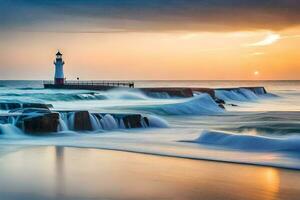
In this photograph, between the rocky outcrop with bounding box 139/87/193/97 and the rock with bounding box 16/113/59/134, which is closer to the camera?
the rock with bounding box 16/113/59/134

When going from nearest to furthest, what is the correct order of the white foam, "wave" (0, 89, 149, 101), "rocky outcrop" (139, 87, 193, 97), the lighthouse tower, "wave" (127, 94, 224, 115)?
the white foam → "wave" (127, 94, 224, 115) → "wave" (0, 89, 149, 101) → "rocky outcrop" (139, 87, 193, 97) → the lighthouse tower

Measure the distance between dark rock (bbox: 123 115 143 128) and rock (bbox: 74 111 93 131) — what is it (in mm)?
1201

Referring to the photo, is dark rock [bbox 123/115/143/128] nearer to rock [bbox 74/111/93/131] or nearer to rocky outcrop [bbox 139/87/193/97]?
rock [bbox 74/111/93/131]

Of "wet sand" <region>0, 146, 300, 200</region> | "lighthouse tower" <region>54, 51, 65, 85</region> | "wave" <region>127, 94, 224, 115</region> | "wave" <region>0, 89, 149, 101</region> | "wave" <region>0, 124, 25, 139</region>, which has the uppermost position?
"lighthouse tower" <region>54, 51, 65, 85</region>

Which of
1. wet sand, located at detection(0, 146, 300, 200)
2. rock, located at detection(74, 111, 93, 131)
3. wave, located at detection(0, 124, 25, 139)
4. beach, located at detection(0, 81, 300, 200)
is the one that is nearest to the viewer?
wet sand, located at detection(0, 146, 300, 200)

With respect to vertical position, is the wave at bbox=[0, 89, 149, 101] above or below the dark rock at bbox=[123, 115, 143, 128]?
above

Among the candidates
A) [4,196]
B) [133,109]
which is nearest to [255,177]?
[4,196]

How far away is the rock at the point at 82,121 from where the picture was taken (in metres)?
14.9

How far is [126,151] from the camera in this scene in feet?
35.5

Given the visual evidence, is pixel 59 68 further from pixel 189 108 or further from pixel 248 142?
pixel 248 142

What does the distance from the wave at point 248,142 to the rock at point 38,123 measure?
4331mm

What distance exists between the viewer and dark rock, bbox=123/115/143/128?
51.3 ft

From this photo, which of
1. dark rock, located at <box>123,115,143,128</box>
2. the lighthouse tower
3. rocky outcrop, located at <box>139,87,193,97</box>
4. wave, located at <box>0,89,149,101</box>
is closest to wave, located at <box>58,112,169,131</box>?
dark rock, located at <box>123,115,143,128</box>

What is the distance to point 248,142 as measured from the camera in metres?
11.6
